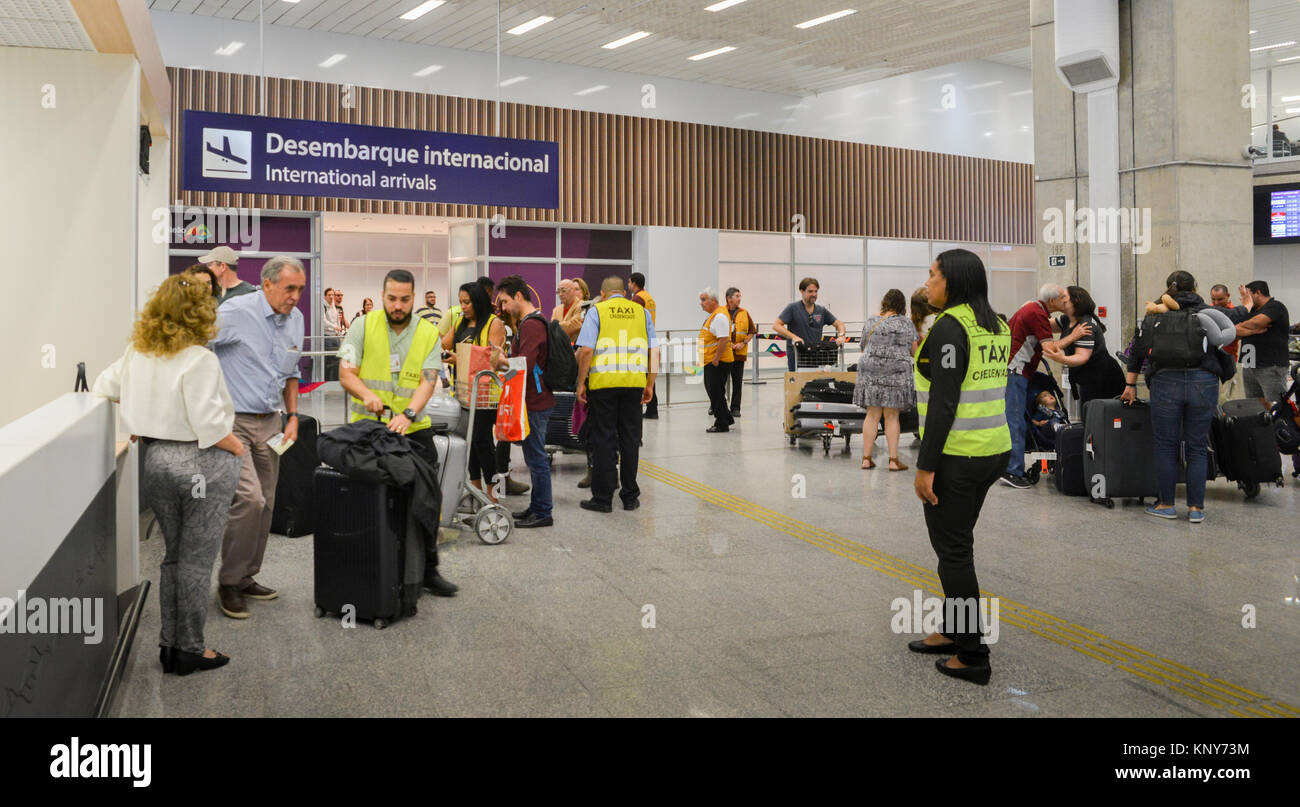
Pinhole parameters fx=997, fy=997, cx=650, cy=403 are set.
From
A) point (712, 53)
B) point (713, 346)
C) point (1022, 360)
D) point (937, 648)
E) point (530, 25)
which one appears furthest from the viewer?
point (712, 53)

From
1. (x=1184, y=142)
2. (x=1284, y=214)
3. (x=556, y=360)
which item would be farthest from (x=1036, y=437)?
(x=1284, y=214)

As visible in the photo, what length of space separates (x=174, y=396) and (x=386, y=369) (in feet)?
4.41

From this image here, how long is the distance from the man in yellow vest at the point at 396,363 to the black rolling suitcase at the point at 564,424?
3608mm

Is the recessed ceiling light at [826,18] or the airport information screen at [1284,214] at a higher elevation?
the recessed ceiling light at [826,18]

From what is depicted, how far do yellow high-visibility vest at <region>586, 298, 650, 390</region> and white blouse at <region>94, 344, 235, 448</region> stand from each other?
347cm

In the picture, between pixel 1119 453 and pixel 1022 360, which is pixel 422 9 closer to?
pixel 1022 360

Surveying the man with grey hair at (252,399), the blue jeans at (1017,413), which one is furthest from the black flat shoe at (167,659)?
the blue jeans at (1017,413)

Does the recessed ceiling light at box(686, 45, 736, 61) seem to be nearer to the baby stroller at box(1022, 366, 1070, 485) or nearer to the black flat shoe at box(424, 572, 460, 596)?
the baby stroller at box(1022, 366, 1070, 485)

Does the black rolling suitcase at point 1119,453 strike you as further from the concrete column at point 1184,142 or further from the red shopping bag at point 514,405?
the red shopping bag at point 514,405

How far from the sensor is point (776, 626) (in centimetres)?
456

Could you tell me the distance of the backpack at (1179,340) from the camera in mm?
6660

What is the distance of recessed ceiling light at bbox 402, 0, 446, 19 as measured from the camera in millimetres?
14628
